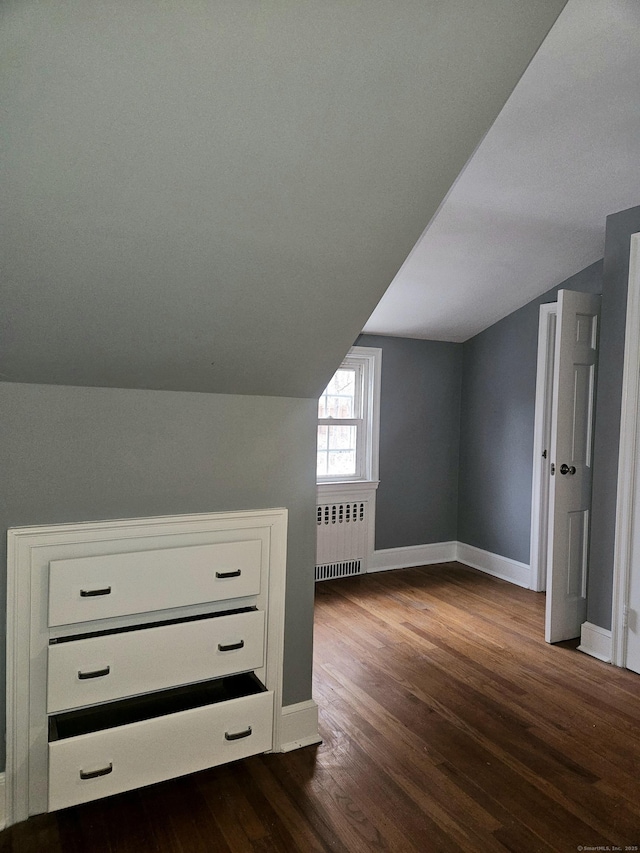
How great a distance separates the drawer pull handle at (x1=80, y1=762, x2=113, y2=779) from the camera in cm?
162

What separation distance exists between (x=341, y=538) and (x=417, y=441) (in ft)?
3.39

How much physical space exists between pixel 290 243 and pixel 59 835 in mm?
1815

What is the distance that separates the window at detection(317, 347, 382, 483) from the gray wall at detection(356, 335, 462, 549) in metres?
0.08

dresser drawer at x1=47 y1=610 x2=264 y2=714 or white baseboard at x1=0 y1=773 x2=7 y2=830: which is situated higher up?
dresser drawer at x1=47 y1=610 x2=264 y2=714

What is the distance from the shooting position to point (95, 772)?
1636 mm

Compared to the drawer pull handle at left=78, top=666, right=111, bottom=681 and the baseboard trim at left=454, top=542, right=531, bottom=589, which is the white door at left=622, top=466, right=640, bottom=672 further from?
the drawer pull handle at left=78, top=666, right=111, bottom=681

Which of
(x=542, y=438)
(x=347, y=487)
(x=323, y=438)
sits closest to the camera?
(x=542, y=438)

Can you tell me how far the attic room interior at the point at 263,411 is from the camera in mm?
1174

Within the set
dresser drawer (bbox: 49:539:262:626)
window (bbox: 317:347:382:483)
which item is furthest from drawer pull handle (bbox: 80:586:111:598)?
window (bbox: 317:347:382:483)

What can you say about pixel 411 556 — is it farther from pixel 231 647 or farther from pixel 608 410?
pixel 231 647

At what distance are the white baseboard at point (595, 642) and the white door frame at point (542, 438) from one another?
1.00 metres

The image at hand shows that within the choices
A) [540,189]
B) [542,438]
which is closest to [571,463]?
[542,438]

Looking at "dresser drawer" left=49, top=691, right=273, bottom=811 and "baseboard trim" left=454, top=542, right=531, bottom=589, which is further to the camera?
"baseboard trim" left=454, top=542, right=531, bottom=589

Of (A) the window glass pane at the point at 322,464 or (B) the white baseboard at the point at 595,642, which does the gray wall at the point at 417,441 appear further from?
(B) the white baseboard at the point at 595,642
